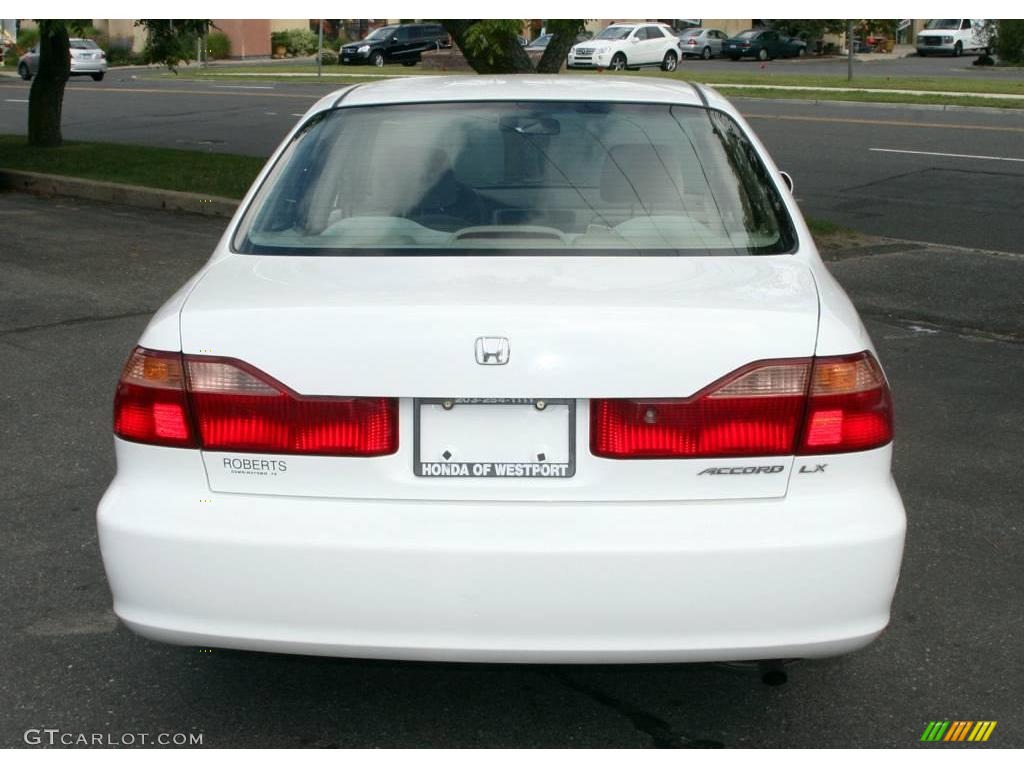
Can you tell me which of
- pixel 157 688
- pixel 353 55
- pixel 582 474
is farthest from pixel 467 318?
pixel 353 55

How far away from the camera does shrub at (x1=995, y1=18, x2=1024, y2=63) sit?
4944 cm

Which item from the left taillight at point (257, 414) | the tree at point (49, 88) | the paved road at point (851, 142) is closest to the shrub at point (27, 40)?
the paved road at point (851, 142)

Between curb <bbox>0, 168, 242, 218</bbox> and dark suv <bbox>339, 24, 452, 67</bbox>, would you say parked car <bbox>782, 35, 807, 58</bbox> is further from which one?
curb <bbox>0, 168, 242, 218</bbox>

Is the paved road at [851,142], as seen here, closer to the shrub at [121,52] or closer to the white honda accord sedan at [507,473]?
the white honda accord sedan at [507,473]

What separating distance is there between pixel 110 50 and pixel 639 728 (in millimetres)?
61791

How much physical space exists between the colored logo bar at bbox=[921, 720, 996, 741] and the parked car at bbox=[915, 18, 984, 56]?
6036 cm

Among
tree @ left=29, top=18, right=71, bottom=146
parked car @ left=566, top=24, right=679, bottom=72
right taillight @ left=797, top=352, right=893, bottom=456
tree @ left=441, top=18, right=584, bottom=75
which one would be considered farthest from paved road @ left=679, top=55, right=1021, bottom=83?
right taillight @ left=797, top=352, right=893, bottom=456

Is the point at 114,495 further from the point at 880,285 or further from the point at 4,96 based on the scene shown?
the point at 4,96

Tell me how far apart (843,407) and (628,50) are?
4550cm

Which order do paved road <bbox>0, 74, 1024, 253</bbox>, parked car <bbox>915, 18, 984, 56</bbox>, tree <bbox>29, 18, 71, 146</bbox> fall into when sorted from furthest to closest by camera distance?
parked car <bbox>915, 18, 984, 56</bbox> → tree <bbox>29, 18, 71, 146</bbox> → paved road <bbox>0, 74, 1024, 253</bbox>

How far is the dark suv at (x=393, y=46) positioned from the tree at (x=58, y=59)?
113ft

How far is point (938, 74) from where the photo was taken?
44625 mm

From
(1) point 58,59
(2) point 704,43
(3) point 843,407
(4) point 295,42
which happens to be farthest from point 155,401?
(4) point 295,42

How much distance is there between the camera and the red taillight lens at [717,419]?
3000 mm
